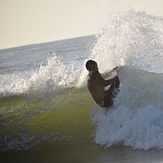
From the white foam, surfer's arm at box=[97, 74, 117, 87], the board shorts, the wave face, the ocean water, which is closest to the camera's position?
the ocean water

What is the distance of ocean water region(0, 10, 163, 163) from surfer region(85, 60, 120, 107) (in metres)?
0.18

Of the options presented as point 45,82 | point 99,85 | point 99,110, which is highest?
point 45,82

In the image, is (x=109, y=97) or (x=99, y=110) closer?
(x=109, y=97)

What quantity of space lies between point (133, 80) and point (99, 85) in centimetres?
106

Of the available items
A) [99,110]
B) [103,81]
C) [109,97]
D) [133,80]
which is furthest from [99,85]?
[133,80]

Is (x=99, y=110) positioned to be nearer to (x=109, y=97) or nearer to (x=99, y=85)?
(x=109, y=97)

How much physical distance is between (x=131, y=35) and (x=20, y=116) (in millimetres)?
3894

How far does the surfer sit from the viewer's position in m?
8.82

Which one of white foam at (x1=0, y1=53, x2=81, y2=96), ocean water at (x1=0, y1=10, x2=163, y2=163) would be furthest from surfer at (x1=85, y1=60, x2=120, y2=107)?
white foam at (x1=0, y1=53, x2=81, y2=96)

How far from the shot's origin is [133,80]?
949cm

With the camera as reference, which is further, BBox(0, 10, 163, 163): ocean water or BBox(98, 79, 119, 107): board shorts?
BBox(98, 79, 119, 107): board shorts

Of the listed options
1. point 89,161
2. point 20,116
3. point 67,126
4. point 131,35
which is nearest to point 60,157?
point 89,161

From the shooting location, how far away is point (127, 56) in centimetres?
1038

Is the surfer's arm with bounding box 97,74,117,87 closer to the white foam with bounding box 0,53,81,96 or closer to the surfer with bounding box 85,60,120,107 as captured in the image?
the surfer with bounding box 85,60,120,107
